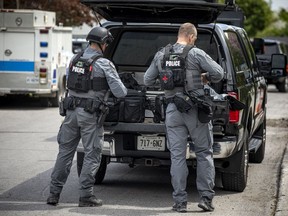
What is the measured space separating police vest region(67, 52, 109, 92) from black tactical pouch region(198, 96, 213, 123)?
0.96 m

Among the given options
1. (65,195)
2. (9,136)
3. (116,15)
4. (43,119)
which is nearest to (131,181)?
(65,195)

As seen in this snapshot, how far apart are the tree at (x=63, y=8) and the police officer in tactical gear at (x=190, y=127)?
19.4 meters

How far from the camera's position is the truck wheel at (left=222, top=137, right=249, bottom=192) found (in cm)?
934

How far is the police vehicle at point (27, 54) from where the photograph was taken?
69.1 feet

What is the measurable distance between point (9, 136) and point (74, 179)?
5016 millimetres

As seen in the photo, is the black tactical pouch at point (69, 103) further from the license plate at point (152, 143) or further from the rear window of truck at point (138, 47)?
the rear window of truck at point (138, 47)

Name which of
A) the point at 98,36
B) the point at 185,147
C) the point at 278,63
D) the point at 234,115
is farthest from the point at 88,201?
the point at 278,63

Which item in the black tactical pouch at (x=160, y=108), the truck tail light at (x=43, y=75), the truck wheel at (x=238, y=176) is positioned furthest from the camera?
the truck tail light at (x=43, y=75)

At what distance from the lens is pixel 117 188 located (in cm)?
981

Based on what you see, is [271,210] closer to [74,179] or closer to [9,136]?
[74,179]

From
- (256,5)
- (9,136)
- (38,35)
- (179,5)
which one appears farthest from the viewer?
(256,5)

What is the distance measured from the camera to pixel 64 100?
8.56 meters

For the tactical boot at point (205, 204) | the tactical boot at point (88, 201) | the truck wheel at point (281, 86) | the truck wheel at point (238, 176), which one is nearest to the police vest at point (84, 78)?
the tactical boot at point (88, 201)

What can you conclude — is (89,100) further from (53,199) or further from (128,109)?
(53,199)
